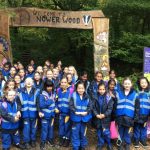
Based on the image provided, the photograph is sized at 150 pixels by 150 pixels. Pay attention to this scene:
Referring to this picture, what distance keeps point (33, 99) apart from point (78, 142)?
1257 millimetres

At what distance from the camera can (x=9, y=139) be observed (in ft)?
21.7

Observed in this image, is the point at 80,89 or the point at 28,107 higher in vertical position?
the point at 80,89

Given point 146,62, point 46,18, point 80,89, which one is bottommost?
point 80,89

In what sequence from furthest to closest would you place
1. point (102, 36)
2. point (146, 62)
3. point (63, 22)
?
point (63, 22) → point (102, 36) → point (146, 62)

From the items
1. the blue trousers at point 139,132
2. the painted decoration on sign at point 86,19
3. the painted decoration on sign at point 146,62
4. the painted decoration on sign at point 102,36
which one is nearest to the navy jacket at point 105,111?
the blue trousers at point 139,132

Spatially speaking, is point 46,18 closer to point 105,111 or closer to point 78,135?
point 105,111

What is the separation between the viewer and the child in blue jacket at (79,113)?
6.52 metres

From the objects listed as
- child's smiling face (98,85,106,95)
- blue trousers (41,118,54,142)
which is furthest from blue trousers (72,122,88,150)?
child's smiling face (98,85,106,95)

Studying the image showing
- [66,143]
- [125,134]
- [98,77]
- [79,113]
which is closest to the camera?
[79,113]

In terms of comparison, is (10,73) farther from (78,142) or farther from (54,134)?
(78,142)

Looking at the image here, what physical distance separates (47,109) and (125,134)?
5.55 ft

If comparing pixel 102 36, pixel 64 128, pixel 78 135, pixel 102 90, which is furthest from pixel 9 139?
pixel 102 36

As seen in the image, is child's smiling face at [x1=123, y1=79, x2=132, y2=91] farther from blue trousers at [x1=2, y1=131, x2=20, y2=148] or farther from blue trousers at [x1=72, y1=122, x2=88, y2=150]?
blue trousers at [x1=2, y1=131, x2=20, y2=148]

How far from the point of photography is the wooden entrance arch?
10.4m
